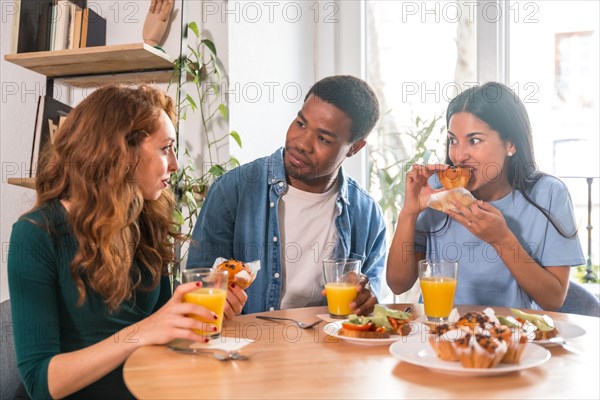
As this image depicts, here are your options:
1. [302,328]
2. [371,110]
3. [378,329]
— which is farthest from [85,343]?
[371,110]

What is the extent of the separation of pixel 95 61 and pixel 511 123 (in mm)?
1661

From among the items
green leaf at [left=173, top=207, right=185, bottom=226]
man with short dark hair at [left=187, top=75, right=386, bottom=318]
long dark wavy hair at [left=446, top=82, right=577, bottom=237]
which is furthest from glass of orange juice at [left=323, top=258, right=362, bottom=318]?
green leaf at [left=173, top=207, right=185, bottom=226]

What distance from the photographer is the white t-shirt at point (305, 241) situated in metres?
2.20

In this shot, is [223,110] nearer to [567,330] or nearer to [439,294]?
[439,294]

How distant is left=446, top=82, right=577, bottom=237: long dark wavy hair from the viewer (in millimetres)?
1998

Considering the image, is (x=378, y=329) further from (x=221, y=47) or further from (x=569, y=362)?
(x=221, y=47)

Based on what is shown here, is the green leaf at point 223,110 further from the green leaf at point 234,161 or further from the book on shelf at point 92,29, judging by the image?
the book on shelf at point 92,29

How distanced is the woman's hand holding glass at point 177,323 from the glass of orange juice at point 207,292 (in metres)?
0.02

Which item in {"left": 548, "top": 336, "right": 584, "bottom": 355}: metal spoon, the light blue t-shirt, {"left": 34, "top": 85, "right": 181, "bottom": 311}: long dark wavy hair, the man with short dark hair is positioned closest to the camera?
{"left": 548, "top": 336, "right": 584, "bottom": 355}: metal spoon

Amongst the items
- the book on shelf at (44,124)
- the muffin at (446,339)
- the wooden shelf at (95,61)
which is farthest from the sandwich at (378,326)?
the book on shelf at (44,124)

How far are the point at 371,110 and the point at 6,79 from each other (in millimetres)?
1871

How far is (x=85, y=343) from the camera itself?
4.84ft

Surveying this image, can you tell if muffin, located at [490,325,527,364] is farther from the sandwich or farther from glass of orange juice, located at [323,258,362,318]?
glass of orange juice, located at [323,258,362,318]

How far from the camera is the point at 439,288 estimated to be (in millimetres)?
1505
